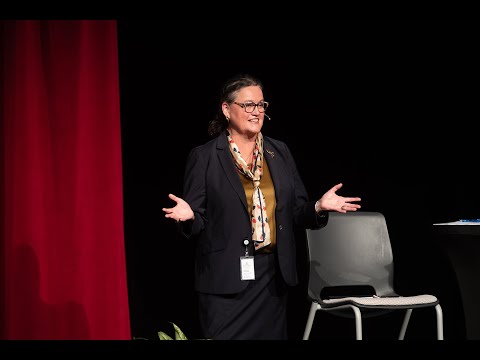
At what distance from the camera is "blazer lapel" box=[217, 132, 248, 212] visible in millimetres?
A: 2828

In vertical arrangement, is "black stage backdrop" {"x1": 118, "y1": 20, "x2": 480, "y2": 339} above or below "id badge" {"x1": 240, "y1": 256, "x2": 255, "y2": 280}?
above

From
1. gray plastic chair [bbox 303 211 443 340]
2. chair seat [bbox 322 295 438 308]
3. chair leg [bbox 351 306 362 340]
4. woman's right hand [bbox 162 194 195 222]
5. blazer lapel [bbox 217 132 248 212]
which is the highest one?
blazer lapel [bbox 217 132 248 212]

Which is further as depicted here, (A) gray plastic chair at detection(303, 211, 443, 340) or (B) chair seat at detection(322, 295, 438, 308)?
(A) gray plastic chair at detection(303, 211, 443, 340)

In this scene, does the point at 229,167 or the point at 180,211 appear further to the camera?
the point at 229,167

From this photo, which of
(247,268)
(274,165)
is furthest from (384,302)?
(274,165)

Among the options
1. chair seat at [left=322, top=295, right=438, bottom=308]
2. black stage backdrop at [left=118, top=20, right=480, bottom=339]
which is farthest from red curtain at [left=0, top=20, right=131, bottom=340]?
black stage backdrop at [left=118, top=20, right=480, bottom=339]

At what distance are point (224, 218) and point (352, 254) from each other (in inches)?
37.0

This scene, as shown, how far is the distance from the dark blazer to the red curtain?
1.32 feet

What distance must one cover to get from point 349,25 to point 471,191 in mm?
1189

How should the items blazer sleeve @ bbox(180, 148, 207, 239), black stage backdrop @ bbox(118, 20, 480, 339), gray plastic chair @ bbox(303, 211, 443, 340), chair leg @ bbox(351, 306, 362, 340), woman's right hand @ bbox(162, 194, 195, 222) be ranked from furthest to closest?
black stage backdrop @ bbox(118, 20, 480, 339), gray plastic chair @ bbox(303, 211, 443, 340), chair leg @ bbox(351, 306, 362, 340), blazer sleeve @ bbox(180, 148, 207, 239), woman's right hand @ bbox(162, 194, 195, 222)

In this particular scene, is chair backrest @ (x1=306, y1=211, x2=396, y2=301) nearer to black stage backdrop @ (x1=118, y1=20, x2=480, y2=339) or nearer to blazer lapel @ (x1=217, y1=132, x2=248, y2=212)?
black stage backdrop @ (x1=118, y1=20, x2=480, y2=339)

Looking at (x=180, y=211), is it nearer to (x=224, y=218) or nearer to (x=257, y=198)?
(x=224, y=218)

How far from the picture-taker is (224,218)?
111 inches

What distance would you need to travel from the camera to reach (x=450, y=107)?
12.8 feet
